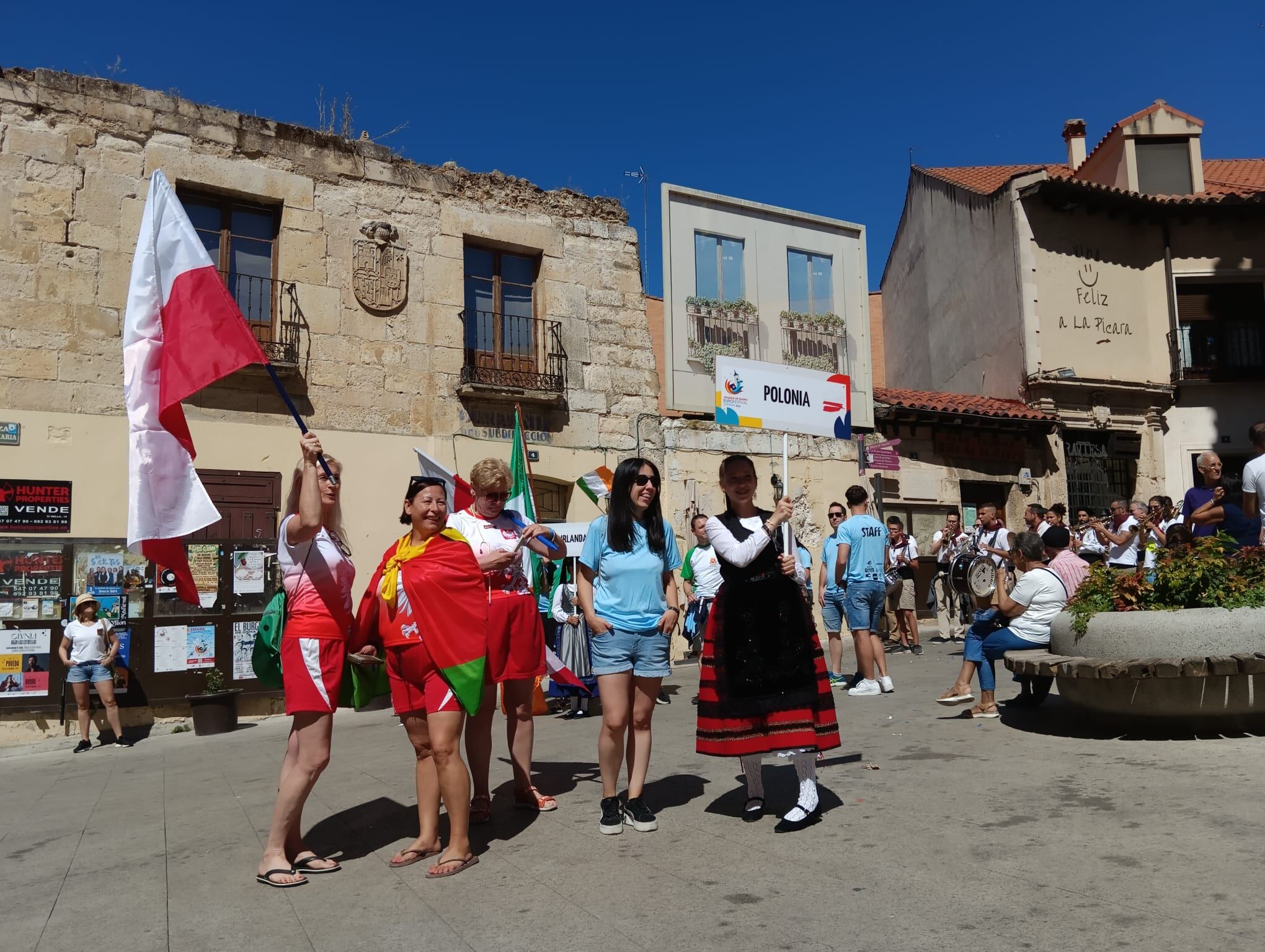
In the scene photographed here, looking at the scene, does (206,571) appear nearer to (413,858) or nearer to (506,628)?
(506,628)

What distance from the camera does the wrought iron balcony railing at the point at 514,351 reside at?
44.6 feet

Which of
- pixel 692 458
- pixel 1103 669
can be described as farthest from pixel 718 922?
pixel 692 458

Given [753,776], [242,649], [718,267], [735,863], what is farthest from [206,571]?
[718,267]

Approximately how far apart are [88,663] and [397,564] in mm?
7092

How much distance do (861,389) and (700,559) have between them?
29.2 feet

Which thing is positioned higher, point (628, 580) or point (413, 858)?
point (628, 580)

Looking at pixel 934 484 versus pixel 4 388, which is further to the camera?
pixel 934 484

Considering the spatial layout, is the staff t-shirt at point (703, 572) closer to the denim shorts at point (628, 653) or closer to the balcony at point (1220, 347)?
the denim shorts at point (628, 653)

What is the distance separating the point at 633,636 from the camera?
4520 millimetres

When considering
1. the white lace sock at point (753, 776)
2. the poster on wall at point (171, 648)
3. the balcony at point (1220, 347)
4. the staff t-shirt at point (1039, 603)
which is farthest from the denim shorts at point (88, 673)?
the balcony at point (1220, 347)

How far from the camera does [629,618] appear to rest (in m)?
4.53

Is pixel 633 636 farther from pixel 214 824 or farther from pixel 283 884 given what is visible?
pixel 214 824

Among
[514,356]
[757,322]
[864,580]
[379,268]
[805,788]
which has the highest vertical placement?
[757,322]

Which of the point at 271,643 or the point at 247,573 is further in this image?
the point at 247,573
